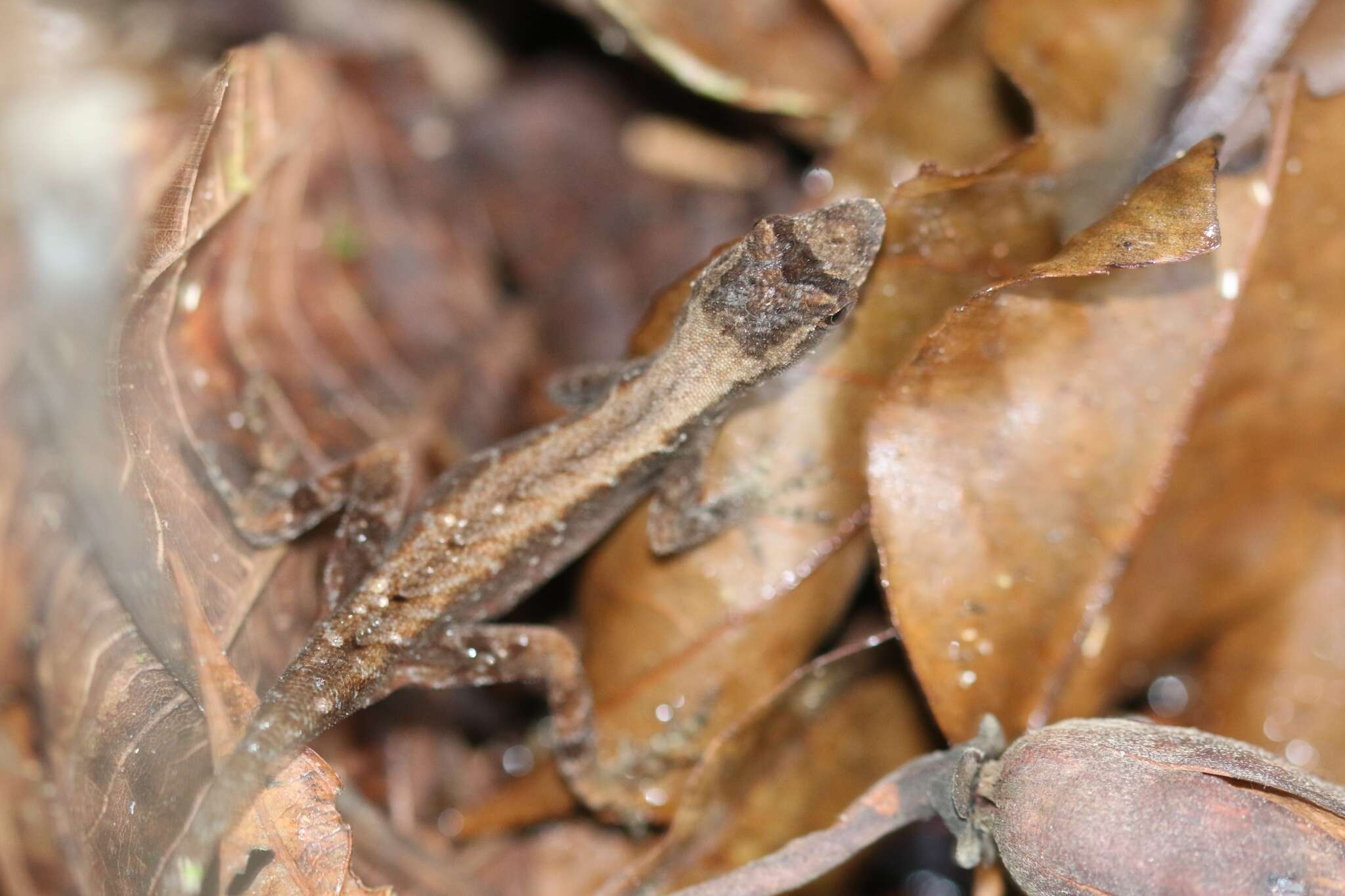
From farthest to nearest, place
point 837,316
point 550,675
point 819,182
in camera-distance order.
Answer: point 819,182 < point 550,675 < point 837,316

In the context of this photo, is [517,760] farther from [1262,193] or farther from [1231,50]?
[1231,50]

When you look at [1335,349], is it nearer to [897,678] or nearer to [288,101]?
[897,678]

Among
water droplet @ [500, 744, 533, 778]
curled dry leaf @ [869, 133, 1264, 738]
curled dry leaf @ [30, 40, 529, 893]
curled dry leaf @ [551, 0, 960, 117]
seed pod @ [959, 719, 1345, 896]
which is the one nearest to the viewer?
seed pod @ [959, 719, 1345, 896]

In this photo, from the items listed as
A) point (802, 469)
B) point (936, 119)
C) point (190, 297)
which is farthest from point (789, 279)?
point (190, 297)

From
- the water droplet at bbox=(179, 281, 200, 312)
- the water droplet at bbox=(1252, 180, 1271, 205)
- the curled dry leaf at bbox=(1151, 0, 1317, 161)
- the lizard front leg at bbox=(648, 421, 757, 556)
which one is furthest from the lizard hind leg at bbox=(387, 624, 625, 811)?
the curled dry leaf at bbox=(1151, 0, 1317, 161)

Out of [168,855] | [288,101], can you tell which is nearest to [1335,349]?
[168,855]

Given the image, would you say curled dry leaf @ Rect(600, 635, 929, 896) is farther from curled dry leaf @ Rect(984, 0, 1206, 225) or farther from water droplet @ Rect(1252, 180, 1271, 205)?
water droplet @ Rect(1252, 180, 1271, 205)
